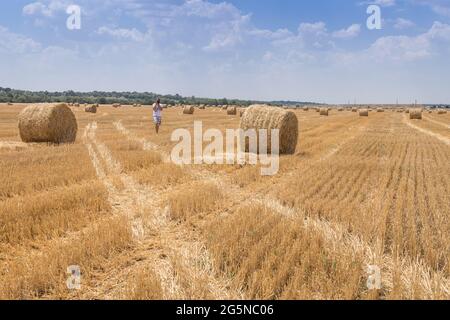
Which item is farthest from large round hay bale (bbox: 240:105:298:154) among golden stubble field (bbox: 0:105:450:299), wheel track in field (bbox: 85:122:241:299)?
wheel track in field (bbox: 85:122:241:299)

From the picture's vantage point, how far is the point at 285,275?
15.4 feet

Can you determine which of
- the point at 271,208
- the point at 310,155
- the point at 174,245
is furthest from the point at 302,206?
the point at 310,155

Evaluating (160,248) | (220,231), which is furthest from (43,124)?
(220,231)

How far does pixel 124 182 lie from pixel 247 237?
16.9ft

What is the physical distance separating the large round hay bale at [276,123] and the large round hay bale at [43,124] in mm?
8392

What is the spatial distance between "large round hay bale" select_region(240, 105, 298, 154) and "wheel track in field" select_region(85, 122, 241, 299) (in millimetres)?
7080

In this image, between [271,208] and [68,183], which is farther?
[68,183]

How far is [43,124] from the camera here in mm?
17844

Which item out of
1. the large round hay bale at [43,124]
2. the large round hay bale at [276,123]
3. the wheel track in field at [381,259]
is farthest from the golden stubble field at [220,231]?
the large round hay bale at [43,124]

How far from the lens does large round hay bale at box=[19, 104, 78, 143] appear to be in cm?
1789

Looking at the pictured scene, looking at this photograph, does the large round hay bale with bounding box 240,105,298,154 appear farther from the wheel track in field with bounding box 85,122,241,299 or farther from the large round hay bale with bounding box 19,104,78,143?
the large round hay bale with bounding box 19,104,78,143

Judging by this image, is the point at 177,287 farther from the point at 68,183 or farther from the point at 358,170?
the point at 358,170
